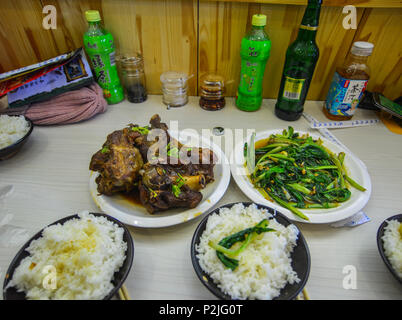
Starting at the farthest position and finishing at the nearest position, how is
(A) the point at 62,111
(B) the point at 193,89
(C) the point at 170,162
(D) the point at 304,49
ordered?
(B) the point at 193,89
(A) the point at 62,111
(D) the point at 304,49
(C) the point at 170,162

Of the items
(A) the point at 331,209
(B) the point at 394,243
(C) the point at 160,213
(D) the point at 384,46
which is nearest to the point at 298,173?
(A) the point at 331,209

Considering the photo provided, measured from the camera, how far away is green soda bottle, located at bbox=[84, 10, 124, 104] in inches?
56.7

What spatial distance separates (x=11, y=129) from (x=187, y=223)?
1062 mm

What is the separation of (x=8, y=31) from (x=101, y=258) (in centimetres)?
177

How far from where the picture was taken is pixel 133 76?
1.75 metres

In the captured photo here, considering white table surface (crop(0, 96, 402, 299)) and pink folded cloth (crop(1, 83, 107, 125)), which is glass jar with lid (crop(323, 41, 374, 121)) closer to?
white table surface (crop(0, 96, 402, 299))

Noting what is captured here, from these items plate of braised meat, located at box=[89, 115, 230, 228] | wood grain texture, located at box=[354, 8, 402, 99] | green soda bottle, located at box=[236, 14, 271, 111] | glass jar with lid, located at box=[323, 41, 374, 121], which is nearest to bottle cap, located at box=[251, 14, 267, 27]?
green soda bottle, located at box=[236, 14, 271, 111]

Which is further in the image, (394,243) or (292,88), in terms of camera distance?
(292,88)

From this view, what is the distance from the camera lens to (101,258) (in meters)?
0.71

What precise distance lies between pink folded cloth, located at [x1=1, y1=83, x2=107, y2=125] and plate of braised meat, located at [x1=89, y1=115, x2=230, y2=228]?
1.85 feet

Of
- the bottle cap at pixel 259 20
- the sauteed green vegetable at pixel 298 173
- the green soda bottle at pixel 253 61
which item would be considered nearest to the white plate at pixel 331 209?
the sauteed green vegetable at pixel 298 173

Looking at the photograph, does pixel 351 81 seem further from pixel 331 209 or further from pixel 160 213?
pixel 160 213
